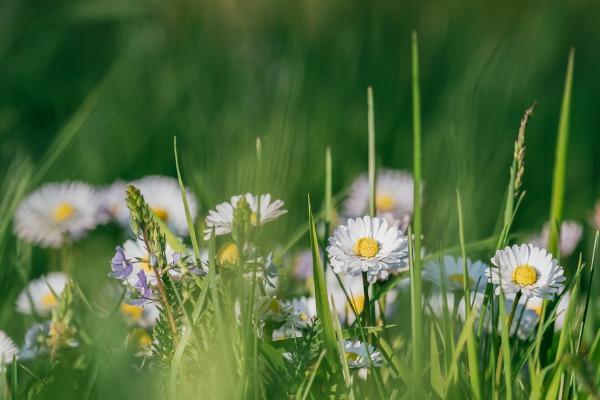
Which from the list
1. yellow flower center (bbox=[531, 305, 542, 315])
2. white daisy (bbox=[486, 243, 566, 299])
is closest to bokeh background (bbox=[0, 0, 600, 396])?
yellow flower center (bbox=[531, 305, 542, 315])

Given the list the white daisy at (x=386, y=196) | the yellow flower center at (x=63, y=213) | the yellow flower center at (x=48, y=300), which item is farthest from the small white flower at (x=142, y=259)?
the white daisy at (x=386, y=196)

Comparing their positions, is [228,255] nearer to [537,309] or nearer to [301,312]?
[301,312]

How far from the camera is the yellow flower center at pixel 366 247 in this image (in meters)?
0.70

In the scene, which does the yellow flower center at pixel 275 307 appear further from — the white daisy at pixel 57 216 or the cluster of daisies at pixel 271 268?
the white daisy at pixel 57 216

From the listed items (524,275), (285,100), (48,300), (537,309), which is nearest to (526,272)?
(524,275)

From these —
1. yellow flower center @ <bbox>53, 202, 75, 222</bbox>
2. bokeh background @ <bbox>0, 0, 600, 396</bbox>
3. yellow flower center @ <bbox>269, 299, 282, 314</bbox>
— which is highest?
bokeh background @ <bbox>0, 0, 600, 396</bbox>

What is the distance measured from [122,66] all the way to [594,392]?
1607 mm

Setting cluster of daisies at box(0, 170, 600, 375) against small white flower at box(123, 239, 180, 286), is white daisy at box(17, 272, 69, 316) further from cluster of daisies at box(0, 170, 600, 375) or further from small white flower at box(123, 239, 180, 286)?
small white flower at box(123, 239, 180, 286)

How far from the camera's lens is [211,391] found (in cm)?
62

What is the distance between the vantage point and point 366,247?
706 millimetres

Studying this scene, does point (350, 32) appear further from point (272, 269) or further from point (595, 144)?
point (272, 269)

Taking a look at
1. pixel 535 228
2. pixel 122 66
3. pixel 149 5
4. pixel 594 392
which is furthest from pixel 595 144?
pixel 594 392

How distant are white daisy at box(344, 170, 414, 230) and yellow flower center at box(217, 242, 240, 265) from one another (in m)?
0.53

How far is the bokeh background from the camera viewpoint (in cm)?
119
